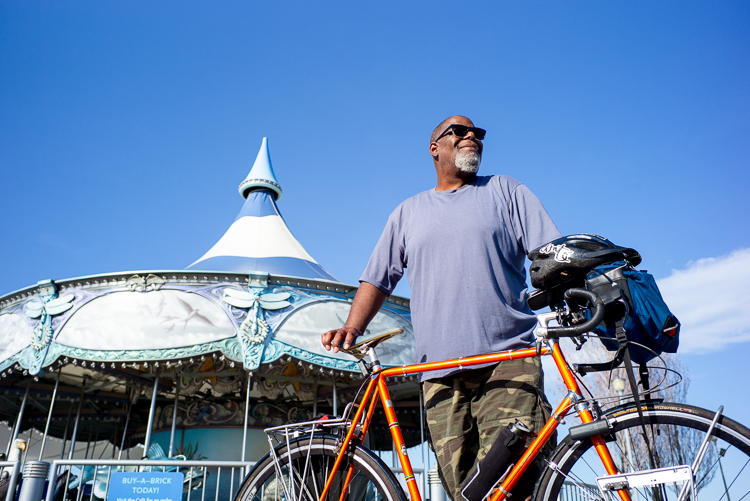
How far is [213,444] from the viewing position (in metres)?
11.1

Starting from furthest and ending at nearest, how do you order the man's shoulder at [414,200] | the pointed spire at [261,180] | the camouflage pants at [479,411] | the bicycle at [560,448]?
the pointed spire at [261,180] < the man's shoulder at [414,200] < the camouflage pants at [479,411] < the bicycle at [560,448]

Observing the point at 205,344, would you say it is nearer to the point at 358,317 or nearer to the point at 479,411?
the point at 358,317

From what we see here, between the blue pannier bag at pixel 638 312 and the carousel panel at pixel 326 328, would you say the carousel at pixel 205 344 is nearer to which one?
the carousel panel at pixel 326 328

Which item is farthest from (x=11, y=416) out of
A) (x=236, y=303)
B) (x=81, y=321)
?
(x=236, y=303)

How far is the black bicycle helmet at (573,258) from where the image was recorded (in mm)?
1664

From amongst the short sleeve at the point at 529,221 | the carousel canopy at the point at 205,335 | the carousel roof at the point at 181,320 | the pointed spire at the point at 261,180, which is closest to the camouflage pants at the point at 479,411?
the short sleeve at the point at 529,221

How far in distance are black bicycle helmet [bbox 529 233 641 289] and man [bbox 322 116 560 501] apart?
37 centimetres

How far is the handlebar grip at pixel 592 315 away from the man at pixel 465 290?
→ 0.33m

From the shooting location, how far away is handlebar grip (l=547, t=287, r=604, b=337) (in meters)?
1.54

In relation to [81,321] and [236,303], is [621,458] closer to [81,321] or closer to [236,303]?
[236,303]

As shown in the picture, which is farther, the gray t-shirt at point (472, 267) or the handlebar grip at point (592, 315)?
the gray t-shirt at point (472, 267)

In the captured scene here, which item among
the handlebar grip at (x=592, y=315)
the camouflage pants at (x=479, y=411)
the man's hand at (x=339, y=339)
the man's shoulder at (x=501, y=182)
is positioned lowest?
the camouflage pants at (x=479, y=411)

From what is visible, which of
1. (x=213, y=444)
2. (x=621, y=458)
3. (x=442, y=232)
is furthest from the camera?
(x=213, y=444)

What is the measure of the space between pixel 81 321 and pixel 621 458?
10.2m
